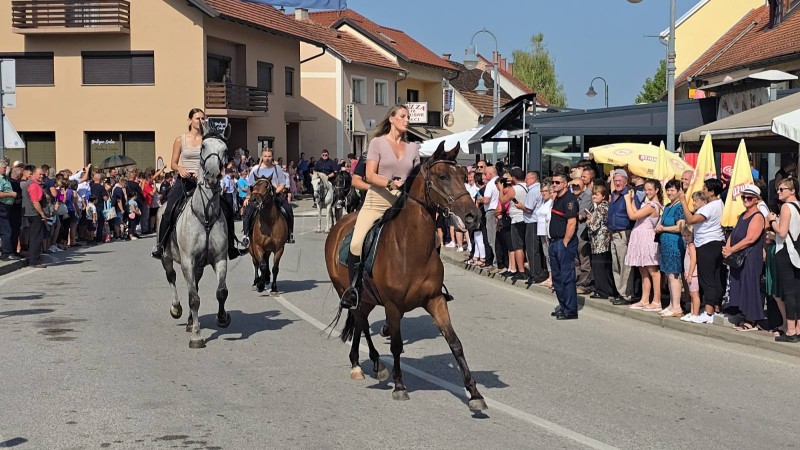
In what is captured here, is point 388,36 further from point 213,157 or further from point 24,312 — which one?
point 213,157

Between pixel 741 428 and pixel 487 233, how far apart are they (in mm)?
13186

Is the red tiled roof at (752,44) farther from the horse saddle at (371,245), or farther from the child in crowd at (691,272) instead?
the horse saddle at (371,245)

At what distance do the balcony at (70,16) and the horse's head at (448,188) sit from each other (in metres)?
36.9

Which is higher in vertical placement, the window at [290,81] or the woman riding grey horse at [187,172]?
the window at [290,81]

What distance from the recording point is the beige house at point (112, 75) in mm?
43094

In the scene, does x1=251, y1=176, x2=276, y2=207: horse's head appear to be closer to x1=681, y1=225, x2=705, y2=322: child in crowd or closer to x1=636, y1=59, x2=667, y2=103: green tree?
x1=681, y1=225, x2=705, y2=322: child in crowd

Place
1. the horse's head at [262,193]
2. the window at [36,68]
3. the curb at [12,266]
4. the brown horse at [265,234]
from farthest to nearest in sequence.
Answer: the window at [36,68] < the curb at [12,266] < the horse's head at [262,193] < the brown horse at [265,234]

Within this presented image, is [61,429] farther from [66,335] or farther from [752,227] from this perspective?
[752,227]

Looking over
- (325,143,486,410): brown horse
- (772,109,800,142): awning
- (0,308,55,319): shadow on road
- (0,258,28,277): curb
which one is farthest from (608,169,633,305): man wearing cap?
(0,258,28,277): curb

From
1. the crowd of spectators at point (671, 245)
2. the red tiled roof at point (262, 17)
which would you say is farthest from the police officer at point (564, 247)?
the red tiled roof at point (262, 17)

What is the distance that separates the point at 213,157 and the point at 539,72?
87560 mm

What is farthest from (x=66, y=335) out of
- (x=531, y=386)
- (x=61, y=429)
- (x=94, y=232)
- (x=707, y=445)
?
(x=94, y=232)

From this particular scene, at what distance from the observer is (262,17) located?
1939 inches

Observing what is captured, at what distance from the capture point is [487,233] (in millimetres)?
21188
